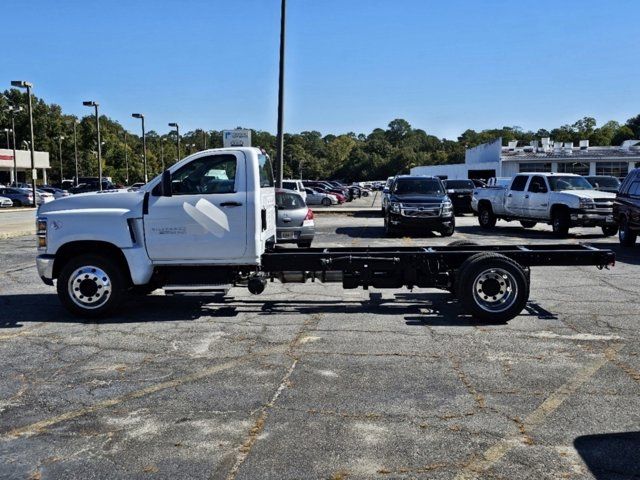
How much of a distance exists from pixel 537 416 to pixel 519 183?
17822 mm

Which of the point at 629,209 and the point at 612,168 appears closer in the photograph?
the point at 629,209

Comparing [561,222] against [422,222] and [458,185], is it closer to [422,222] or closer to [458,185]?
[422,222]

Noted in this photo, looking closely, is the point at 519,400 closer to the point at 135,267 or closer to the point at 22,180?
the point at 135,267

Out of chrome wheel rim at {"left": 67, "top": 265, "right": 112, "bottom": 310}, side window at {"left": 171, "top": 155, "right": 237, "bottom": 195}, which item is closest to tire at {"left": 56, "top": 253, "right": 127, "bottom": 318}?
chrome wheel rim at {"left": 67, "top": 265, "right": 112, "bottom": 310}

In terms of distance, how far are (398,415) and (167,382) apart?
217 centimetres

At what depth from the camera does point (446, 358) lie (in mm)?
6555

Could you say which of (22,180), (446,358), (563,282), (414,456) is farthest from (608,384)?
(22,180)

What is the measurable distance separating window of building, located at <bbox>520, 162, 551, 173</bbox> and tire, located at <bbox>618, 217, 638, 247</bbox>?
42499 mm

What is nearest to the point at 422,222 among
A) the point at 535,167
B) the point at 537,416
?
the point at 537,416

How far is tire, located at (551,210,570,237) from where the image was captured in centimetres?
1945

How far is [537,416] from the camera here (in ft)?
16.3

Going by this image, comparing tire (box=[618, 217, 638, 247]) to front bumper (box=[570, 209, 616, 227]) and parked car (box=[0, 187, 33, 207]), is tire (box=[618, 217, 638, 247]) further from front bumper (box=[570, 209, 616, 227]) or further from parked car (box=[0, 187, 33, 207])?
parked car (box=[0, 187, 33, 207])

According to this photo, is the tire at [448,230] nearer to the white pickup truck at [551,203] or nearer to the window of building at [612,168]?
the white pickup truck at [551,203]

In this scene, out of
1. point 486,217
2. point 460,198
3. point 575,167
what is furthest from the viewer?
point 575,167
